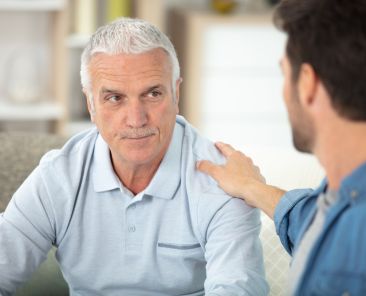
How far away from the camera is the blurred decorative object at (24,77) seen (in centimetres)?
432

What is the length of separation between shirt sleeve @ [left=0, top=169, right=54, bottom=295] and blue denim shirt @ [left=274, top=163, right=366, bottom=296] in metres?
0.71

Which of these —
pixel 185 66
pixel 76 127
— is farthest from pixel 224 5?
pixel 76 127

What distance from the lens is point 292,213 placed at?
177 cm

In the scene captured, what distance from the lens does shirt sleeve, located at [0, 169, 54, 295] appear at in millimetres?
1858

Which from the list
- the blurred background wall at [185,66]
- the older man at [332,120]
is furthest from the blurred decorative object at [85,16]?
the older man at [332,120]

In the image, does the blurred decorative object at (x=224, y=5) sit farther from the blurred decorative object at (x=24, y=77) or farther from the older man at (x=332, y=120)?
the older man at (x=332, y=120)

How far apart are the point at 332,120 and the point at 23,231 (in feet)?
2.72

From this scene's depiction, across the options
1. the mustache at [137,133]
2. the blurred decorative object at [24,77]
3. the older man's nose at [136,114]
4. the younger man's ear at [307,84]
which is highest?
the younger man's ear at [307,84]

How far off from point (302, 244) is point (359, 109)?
11.5 inches

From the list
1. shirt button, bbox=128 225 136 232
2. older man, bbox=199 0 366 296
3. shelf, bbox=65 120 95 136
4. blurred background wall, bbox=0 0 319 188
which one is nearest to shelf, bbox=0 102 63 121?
blurred background wall, bbox=0 0 319 188

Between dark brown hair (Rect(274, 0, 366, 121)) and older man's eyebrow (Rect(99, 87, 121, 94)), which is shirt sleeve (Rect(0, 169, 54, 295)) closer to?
older man's eyebrow (Rect(99, 87, 121, 94))

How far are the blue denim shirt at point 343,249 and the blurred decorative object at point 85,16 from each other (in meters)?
3.21

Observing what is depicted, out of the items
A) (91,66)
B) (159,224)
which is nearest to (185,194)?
(159,224)

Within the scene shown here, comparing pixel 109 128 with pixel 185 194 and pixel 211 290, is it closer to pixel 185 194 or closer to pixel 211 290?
pixel 185 194
